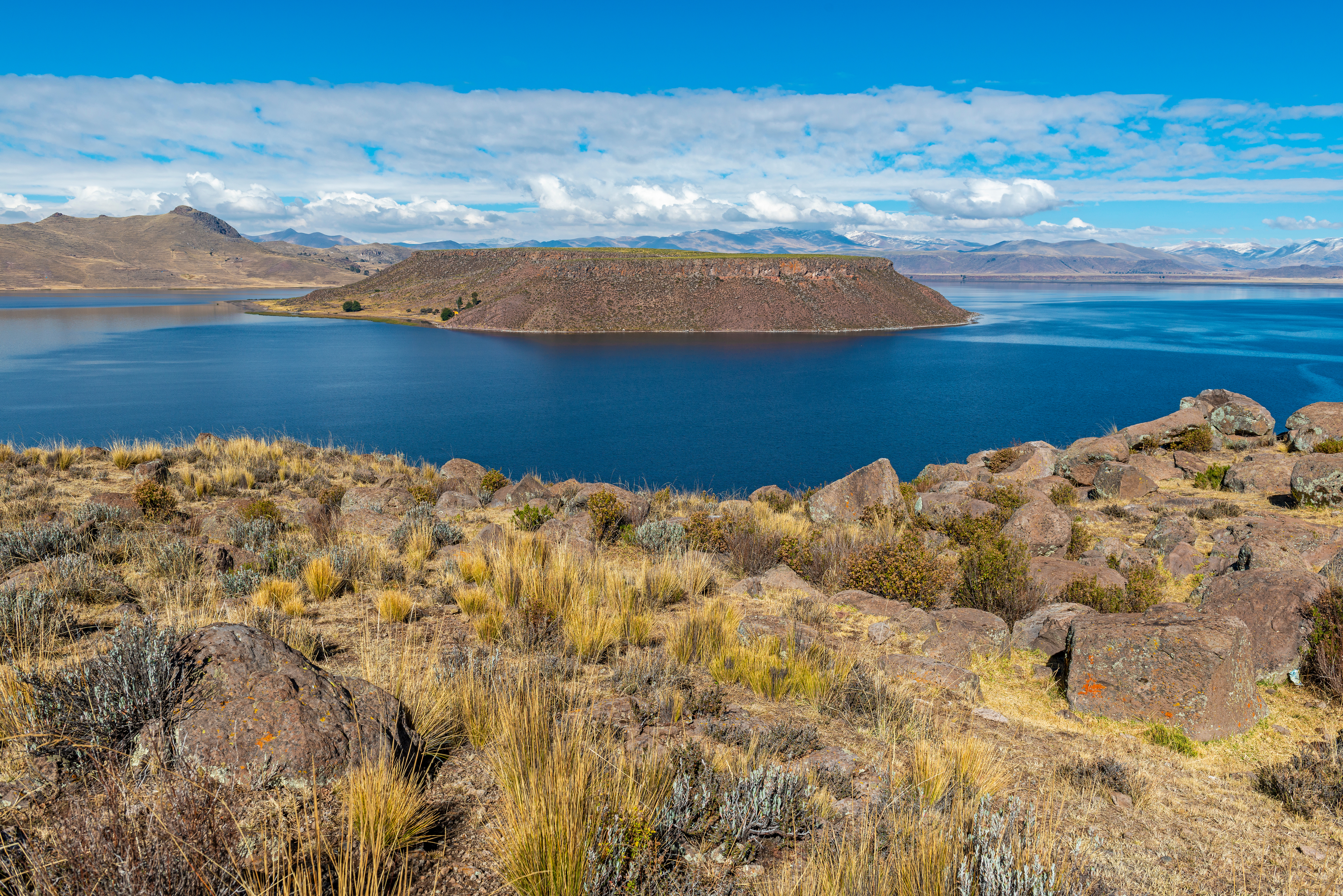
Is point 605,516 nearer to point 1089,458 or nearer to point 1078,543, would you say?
point 1078,543

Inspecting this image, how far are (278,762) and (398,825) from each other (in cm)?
73

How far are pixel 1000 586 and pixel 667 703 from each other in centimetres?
518

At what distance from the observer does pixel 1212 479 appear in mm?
14930

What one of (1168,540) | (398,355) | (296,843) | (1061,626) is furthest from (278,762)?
(398,355)

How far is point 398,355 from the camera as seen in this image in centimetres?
6259

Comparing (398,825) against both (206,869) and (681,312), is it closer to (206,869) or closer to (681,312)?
(206,869)

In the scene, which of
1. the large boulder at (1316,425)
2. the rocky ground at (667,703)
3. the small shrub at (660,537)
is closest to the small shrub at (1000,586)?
the rocky ground at (667,703)

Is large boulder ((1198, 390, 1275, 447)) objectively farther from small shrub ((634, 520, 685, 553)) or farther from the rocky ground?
small shrub ((634, 520, 685, 553))

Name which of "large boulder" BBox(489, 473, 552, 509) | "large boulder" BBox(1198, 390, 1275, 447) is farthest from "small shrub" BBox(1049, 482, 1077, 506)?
"large boulder" BBox(489, 473, 552, 509)

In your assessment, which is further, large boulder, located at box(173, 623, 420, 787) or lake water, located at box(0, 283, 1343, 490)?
lake water, located at box(0, 283, 1343, 490)

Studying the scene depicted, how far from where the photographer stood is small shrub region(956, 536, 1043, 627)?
7660mm

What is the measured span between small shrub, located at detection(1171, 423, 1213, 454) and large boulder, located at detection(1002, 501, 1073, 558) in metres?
10.7

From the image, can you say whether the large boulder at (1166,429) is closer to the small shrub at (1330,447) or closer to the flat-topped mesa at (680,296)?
the small shrub at (1330,447)

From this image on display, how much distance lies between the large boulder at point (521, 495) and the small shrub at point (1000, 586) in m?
8.05
